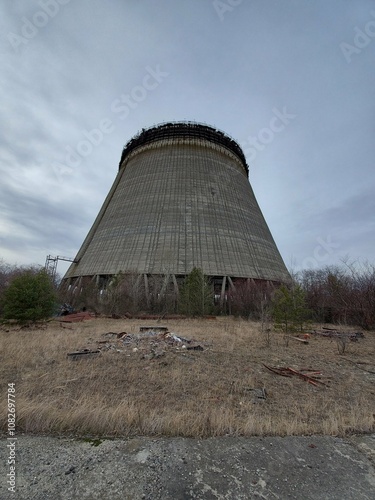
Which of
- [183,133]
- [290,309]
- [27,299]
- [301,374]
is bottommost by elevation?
[301,374]

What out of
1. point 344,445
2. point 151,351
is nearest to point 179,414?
point 344,445

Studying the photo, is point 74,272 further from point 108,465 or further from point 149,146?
point 108,465

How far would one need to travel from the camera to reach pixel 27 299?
13.2 metres

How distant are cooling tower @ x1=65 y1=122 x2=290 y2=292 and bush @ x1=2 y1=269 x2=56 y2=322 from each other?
7808 millimetres

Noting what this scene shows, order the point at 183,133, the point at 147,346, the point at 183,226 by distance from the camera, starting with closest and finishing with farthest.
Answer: the point at 147,346, the point at 183,226, the point at 183,133

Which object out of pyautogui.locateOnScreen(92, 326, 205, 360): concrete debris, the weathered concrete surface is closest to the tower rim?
pyautogui.locateOnScreen(92, 326, 205, 360): concrete debris

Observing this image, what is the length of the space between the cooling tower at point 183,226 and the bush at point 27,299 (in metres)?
7.81

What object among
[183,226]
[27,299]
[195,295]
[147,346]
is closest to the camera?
[147,346]

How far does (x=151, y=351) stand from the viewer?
22.0 ft

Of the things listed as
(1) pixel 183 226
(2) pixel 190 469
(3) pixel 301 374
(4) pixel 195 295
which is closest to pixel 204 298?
(4) pixel 195 295

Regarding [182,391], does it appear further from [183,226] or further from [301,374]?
[183,226]

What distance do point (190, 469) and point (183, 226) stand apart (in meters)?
20.8

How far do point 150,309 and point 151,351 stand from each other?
15353mm

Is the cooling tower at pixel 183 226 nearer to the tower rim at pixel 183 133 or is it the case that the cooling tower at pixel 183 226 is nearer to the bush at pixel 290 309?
the tower rim at pixel 183 133
